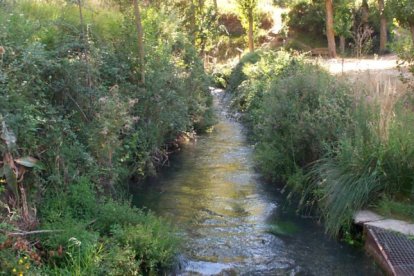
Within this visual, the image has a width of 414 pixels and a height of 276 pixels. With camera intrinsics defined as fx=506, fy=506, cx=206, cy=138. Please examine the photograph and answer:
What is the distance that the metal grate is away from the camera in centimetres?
556

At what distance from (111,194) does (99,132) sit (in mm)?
1023

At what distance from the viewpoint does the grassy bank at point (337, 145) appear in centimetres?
715

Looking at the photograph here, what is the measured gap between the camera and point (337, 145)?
8273 millimetres

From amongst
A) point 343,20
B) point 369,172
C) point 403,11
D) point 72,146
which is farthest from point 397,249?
point 343,20

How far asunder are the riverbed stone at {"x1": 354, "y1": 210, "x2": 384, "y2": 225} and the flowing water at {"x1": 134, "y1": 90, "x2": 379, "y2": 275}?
1.30 feet

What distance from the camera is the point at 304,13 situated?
1447 inches

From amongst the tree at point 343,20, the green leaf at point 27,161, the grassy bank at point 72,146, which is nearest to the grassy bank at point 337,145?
the grassy bank at point 72,146

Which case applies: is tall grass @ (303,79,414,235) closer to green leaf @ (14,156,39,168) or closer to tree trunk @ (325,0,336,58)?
green leaf @ (14,156,39,168)

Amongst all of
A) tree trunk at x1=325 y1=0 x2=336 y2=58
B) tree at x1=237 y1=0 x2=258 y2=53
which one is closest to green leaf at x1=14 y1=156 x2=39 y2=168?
tree trunk at x1=325 y1=0 x2=336 y2=58

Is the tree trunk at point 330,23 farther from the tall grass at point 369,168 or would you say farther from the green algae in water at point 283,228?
the green algae in water at point 283,228

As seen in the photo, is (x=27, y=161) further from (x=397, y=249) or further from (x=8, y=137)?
(x=397, y=249)

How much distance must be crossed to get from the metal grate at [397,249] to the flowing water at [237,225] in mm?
355

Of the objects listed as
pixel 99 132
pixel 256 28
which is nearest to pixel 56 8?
pixel 99 132

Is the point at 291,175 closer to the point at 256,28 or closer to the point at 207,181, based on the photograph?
the point at 207,181
